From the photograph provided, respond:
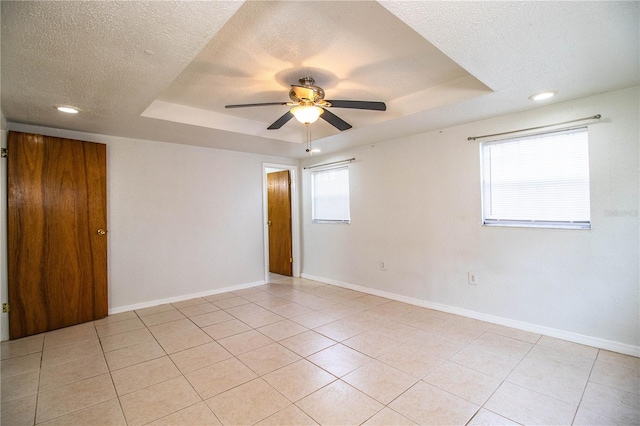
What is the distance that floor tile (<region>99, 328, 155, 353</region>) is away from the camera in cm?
275

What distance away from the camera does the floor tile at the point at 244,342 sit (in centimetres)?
266

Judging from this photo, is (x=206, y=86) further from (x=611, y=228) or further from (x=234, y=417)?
(x=611, y=228)

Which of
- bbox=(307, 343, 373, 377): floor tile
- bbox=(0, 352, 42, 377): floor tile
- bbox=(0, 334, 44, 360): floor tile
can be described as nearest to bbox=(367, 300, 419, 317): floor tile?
bbox=(307, 343, 373, 377): floor tile

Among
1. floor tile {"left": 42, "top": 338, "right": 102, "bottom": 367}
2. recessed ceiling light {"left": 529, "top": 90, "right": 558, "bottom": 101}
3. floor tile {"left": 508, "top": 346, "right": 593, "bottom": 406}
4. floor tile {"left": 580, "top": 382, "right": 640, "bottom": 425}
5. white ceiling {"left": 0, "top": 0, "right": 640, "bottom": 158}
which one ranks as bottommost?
floor tile {"left": 580, "top": 382, "right": 640, "bottom": 425}

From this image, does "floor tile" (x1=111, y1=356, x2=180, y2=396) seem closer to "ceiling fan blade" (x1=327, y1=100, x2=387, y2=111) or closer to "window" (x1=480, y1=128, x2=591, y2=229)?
"ceiling fan blade" (x1=327, y1=100, x2=387, y2=111)

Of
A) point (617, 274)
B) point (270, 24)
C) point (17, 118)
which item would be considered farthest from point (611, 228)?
point (17, 118)

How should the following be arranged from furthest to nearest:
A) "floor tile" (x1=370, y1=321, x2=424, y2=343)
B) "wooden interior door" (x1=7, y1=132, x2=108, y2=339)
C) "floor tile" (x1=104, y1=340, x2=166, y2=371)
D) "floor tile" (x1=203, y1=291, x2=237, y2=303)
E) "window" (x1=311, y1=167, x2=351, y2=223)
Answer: "window" (x1=311, y1=167, x2=351, y2=223), "floor tile" (x1=203, y1=291, x2=237, y2=303), "wooden interior door" (x1=7, y1=132, x2=108, y2=339), "floor tile" (x1=370, y1=321, x2=424, y2=343), "floor tile" (x1=104, y1=340, x2=166, y2=371)

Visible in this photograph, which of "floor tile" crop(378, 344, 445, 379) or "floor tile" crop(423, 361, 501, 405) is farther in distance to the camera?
"floor tile" crop(378, 344, 445, 379)

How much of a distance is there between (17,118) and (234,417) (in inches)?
135

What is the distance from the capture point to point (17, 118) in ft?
9.59

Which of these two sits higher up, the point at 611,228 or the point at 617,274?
the point at 611,228

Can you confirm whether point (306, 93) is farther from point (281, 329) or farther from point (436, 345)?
point (436, 345)

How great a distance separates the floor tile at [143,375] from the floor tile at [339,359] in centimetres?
110

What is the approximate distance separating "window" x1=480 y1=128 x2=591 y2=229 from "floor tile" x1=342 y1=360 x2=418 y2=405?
1.94 metres
